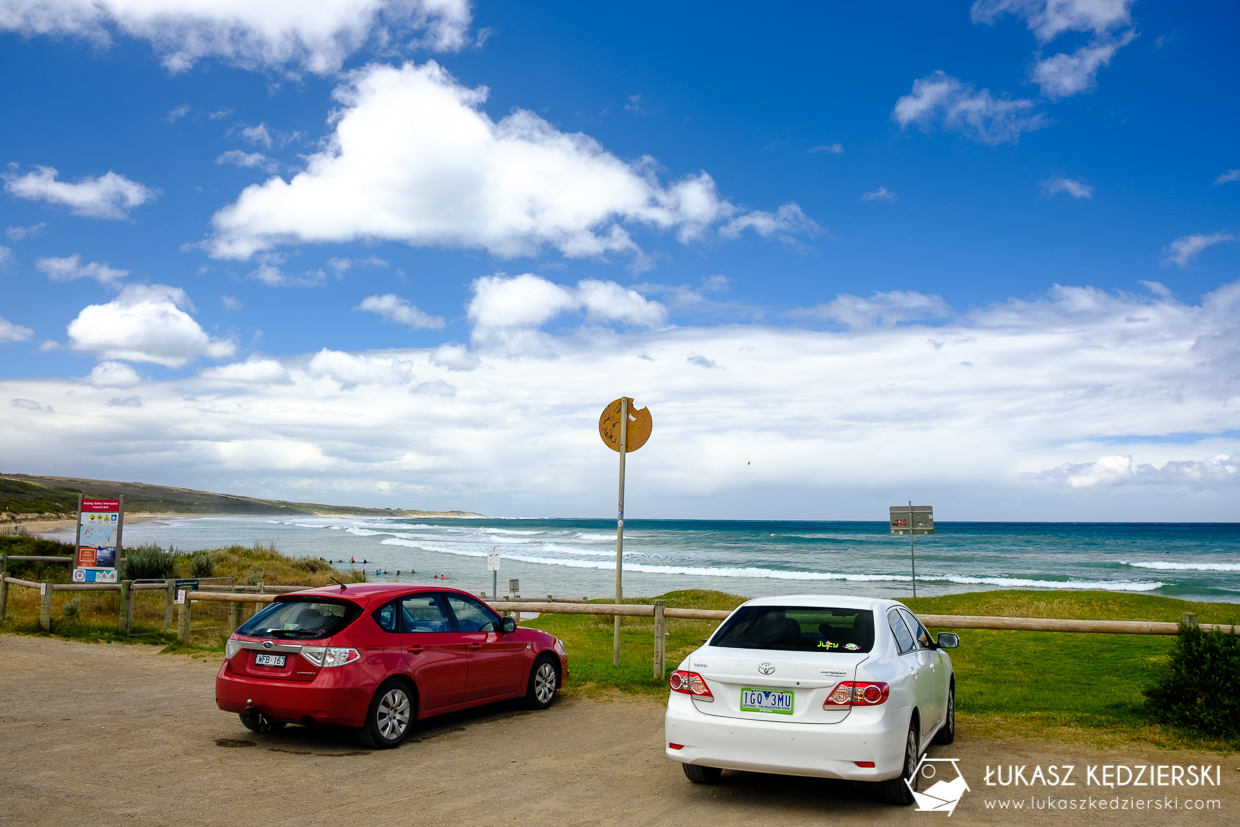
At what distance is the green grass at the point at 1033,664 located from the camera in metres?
8.38

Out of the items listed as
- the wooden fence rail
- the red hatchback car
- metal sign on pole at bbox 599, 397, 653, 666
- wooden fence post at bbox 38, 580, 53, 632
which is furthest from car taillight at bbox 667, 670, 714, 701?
wooden fence post at bbox 38, 580, 53, 632

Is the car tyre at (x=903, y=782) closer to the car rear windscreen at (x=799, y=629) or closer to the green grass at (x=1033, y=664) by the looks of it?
the car rear windscreen at (x=799, y=629)

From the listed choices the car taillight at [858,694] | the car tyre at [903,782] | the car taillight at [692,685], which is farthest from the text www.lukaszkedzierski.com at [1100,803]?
the car taillight at [692,685]

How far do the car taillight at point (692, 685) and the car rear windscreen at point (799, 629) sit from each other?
389 mm

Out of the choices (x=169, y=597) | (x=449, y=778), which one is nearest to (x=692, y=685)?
(x=449, y=778)

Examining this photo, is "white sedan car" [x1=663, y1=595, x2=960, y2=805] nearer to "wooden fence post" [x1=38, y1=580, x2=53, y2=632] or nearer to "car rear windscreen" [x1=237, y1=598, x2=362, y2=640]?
"car rear windscreen" [x1=237, y1=598, x2=362, y2=640]

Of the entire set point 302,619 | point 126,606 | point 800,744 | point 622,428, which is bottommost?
point 126,606

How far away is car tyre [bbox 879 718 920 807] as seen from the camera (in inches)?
226

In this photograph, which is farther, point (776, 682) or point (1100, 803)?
point (1100, 803)

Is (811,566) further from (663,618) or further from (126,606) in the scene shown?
(663,618)

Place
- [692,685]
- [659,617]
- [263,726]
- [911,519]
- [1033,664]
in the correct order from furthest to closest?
[911,519] < [1033,664] < [659,617] < [263,726] < [692,685]

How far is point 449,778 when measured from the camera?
6.61 metres

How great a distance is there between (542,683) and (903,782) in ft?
15.2

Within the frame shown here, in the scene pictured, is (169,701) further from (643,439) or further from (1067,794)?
(1067,794)
